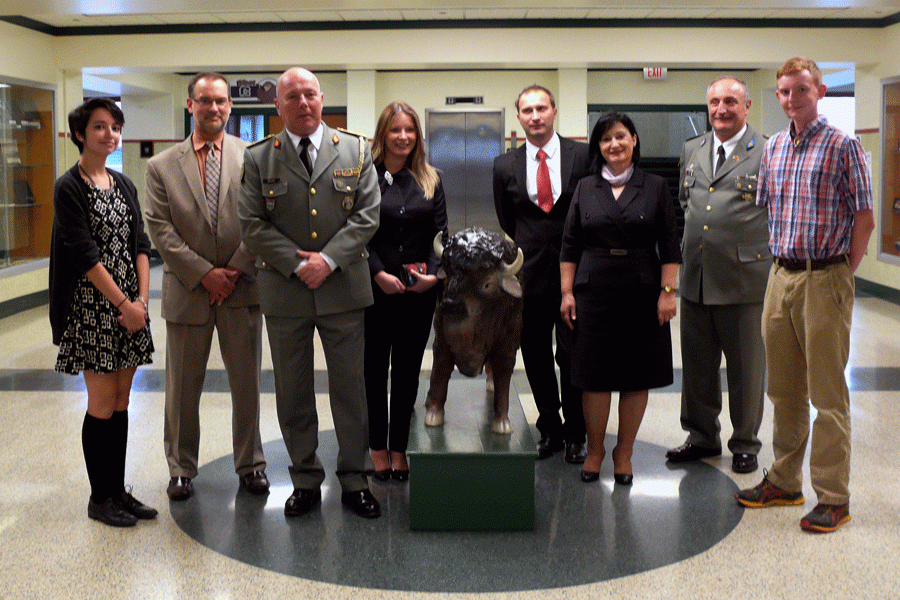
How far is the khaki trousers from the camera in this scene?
11.0ft

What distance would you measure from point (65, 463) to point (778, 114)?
37.5 feet

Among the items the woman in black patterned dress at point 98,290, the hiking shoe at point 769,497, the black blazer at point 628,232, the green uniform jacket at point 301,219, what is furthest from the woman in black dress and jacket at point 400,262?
the hiking shoe at point 769,497

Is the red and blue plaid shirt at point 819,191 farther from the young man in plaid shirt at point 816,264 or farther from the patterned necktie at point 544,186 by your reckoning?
the patterned necktie at point 544,186

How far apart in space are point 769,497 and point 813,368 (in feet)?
2.21

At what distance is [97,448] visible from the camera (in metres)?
3.47

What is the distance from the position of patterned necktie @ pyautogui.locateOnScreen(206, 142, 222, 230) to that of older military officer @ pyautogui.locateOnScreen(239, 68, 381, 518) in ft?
0.72

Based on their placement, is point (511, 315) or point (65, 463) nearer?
point (511, 315)

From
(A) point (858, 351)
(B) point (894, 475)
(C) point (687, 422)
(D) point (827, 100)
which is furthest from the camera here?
(D) point (827, 100)

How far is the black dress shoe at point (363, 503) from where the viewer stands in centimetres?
360

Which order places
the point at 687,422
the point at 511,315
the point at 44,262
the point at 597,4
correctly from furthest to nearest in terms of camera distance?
the point at 44,262 → the point at 597,4 → the point at 687,422 → the point at 511,315

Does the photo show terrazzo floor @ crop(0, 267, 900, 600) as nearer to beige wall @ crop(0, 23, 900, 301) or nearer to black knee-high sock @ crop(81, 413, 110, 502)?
black knee-high sock @ crop(81, 413, 110, 502)

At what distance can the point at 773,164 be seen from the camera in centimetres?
355

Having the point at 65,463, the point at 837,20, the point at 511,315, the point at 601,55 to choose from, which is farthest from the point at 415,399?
the point at 837,20

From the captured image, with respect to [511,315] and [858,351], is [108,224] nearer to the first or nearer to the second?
[511,315]
